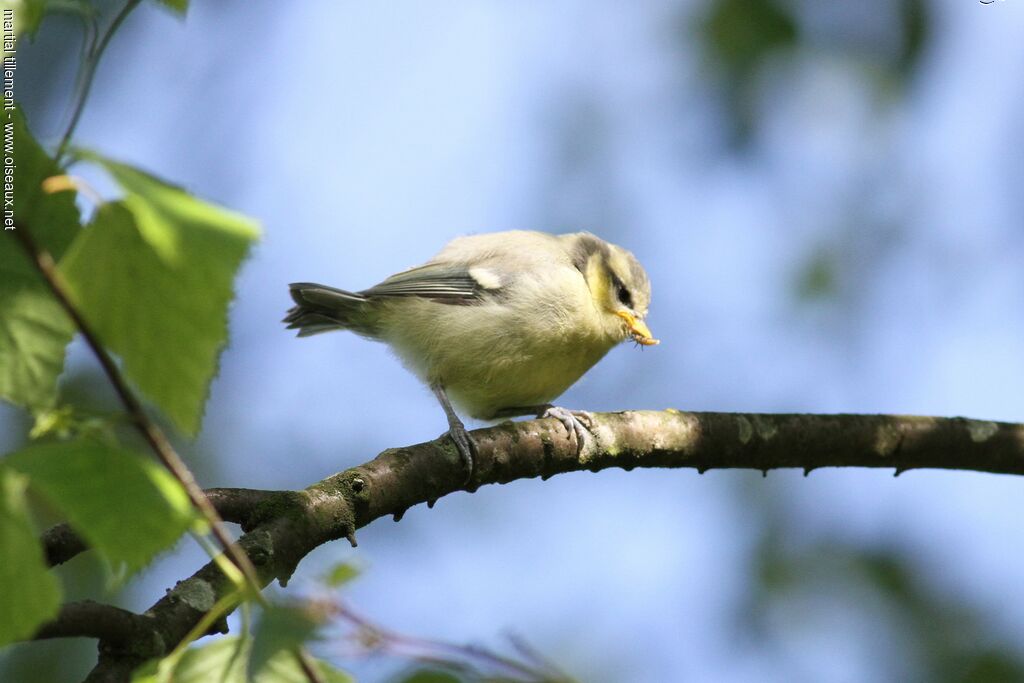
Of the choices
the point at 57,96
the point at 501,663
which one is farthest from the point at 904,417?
the point at 57,96

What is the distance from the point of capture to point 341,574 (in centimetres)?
139

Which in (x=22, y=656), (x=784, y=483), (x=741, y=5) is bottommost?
(x=22, y=656)

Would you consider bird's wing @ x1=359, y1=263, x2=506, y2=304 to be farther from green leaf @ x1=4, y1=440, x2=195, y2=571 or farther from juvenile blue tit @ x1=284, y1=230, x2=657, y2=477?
green leaf @ x1=4, y1=440, x2=195, y2=571

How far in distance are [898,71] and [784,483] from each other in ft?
10.5

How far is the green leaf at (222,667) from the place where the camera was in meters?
1.30

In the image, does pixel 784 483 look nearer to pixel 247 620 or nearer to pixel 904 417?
pixel 904 417

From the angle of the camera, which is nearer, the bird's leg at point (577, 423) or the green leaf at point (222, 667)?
the green leaf at point (222, 667)

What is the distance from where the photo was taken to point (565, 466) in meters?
3.20

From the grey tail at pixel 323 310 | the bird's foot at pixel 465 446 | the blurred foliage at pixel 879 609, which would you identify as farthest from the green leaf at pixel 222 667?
the blurred foliage at pixel 879 609

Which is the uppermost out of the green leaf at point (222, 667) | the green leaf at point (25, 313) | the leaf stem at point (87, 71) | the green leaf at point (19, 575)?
the leaf stem at point (87, 71)

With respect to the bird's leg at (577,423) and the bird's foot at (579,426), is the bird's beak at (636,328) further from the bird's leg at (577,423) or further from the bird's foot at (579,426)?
the bird's foot at (579,426)

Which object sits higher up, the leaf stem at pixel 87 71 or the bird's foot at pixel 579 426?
the leaf stem at pixel 87 71

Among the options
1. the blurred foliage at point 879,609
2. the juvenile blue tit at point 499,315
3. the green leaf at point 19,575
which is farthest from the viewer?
the blurred foliage at point 879,609

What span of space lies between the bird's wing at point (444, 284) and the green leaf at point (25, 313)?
311 centimetres
